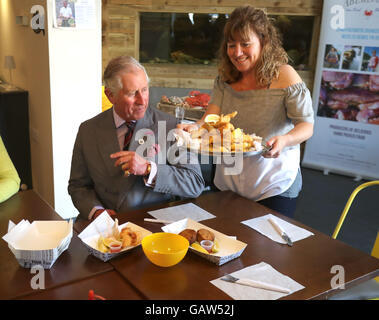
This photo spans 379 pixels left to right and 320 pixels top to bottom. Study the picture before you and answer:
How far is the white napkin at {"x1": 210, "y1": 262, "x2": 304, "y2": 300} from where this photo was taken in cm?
116

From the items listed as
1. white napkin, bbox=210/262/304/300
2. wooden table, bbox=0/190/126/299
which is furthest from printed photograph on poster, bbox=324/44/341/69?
wooden table, bbox=0/190/126/299

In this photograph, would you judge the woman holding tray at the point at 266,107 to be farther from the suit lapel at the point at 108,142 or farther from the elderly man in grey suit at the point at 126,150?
the suit lapel at the point at 108,142

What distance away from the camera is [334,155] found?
4832 millimetres

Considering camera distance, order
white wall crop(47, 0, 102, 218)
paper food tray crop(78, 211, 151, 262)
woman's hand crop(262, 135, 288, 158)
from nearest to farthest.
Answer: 1. paper food tray crop(78, 211, 151, 262)
2. woman's hand crop(262, 135, 288, 158)
3. white wall crop(47, 0, 102, 218)

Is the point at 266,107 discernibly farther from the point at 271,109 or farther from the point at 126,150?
the point at 126,150

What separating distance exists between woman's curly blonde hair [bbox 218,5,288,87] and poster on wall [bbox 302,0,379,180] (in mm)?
2893

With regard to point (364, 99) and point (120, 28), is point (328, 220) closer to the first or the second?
point (364, 99)

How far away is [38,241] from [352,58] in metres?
4.14

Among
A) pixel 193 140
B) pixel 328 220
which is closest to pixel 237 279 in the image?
pixel 193 140

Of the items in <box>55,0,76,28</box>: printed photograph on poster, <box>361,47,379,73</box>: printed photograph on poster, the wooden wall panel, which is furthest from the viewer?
the wooden wall panel

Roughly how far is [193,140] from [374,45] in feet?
11.2

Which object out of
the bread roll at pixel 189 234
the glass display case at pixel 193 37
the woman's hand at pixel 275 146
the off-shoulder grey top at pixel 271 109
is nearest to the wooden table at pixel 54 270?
the bread roll at pixel 189 234

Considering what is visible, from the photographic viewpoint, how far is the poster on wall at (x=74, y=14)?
3.01m

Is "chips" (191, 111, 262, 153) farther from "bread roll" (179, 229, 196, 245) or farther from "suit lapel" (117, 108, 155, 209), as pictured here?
"bread roll" (179, 229, 196, 245)
